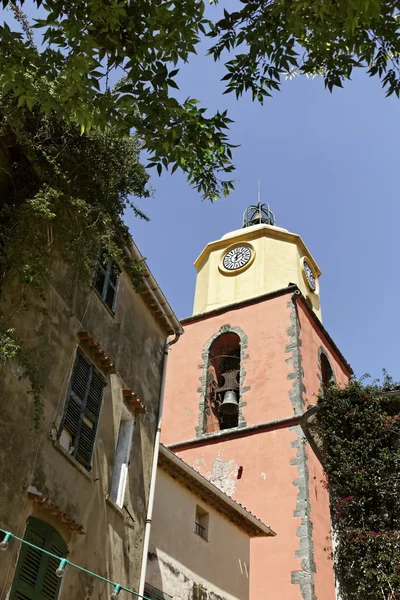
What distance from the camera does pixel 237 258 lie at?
23469mm

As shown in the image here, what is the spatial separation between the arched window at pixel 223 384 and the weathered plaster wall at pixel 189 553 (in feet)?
23.8

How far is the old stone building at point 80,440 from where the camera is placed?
656 cm

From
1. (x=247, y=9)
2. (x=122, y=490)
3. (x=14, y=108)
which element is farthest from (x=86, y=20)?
(x=122, y=490)

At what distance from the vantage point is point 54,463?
7.15 metres

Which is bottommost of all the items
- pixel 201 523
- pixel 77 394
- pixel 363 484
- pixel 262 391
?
pixel 77 394

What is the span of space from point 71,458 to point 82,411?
0.69 meters

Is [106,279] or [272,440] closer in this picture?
[106,279]

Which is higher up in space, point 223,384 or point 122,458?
point 223,384

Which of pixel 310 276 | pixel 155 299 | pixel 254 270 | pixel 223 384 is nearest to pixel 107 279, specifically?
pixel 155 299

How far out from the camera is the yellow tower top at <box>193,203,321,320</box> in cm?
2233

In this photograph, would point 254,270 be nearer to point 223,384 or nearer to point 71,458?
point 223,384

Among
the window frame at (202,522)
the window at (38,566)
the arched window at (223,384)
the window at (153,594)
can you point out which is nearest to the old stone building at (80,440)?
the window at (38,566)

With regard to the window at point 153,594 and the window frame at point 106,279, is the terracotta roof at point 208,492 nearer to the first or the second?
the window at point 153,594

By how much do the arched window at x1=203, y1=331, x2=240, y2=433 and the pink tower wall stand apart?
1.12ft
